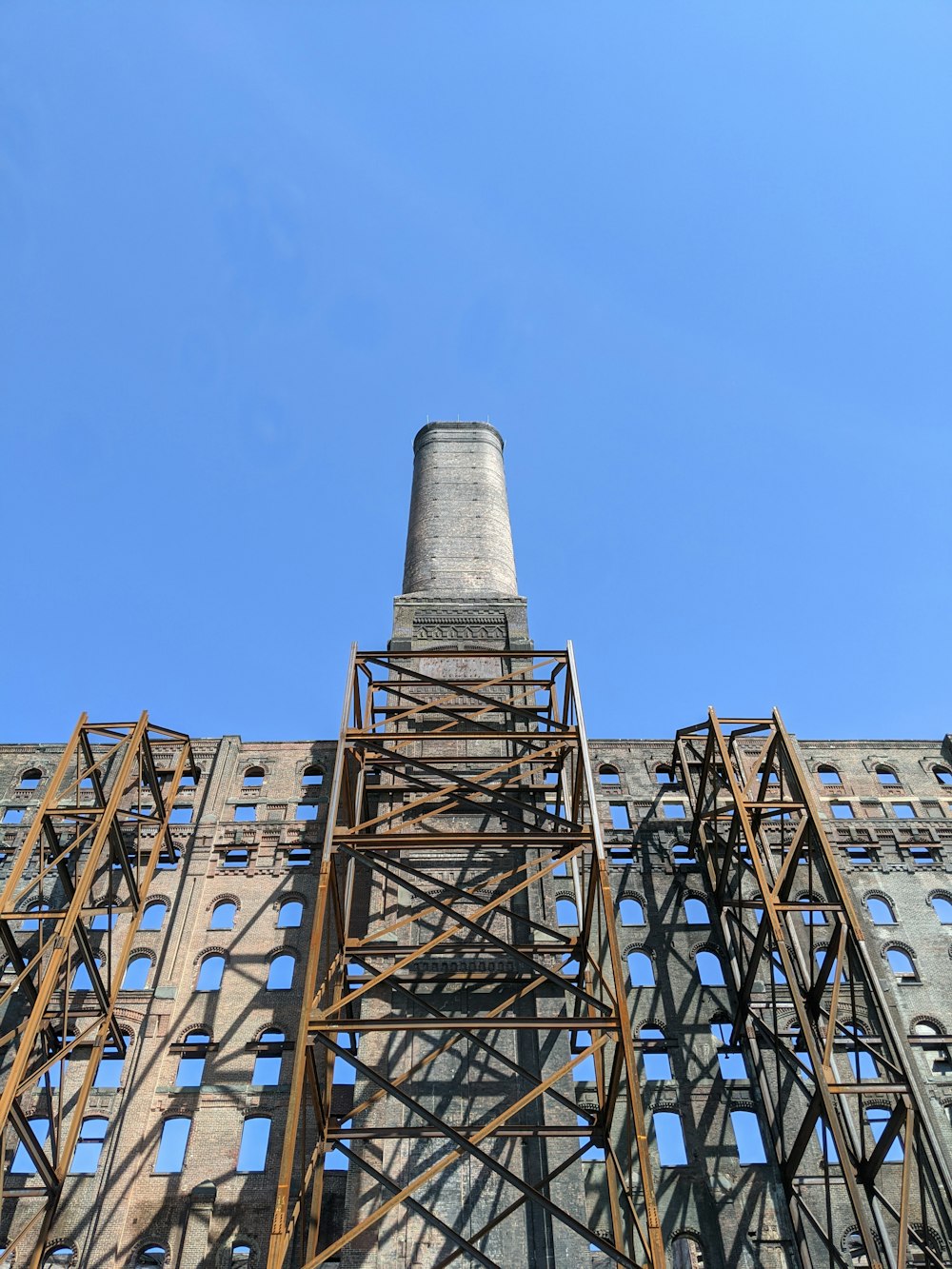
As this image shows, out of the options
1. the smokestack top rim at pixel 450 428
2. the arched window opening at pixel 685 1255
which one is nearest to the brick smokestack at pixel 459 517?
the smokestack top rim at pixel 450 428

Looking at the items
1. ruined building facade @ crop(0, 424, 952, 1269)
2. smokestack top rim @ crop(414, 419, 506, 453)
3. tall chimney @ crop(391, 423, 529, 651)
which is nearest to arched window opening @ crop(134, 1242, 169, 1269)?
ruined building facade @ crop(0, 424, 952, 1269)

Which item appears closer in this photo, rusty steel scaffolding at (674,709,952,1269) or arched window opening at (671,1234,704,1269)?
rusty steel scaffolding at (674,709,952,1269)

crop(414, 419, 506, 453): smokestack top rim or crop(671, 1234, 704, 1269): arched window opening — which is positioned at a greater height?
crop(414, 419, 506, 453): smokestack top rim

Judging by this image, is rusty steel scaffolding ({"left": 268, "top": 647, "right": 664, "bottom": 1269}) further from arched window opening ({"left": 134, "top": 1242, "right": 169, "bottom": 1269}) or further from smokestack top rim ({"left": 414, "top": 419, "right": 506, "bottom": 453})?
smokestack top rim ({"left": 414, "top": 419, "right": 506, "bottom": 453})

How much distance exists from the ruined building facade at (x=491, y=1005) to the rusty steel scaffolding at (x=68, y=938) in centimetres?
13

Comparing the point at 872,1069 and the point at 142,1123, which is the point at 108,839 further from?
the point at 872,1069

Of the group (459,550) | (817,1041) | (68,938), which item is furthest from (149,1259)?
(459,550)

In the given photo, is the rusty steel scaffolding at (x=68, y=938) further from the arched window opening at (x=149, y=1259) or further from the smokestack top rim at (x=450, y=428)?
the smokestack top rim at (x=450, y=428)

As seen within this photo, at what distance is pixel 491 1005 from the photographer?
1667 centimetres

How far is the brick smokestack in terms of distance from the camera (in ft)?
88.9

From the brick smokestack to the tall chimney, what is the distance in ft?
0.08

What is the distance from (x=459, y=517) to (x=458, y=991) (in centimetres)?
1525

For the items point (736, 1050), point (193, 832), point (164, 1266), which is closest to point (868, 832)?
point (736, 1050)

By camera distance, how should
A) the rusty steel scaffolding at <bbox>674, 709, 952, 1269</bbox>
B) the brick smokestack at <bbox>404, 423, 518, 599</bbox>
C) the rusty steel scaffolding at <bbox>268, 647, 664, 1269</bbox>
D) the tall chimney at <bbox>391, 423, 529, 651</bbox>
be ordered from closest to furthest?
the rusty steel scaffolding at <bbox>268, 647, 664, 1269</bbox> < the rusty steel scaffolding at <bbox>674, 709, 952, 1269</bbox> < the tall chimney at <bbox>391, 423, 529, 651</bbox> < the brick smokestack at <bbox>404, 423, 518, 599</bbox>
